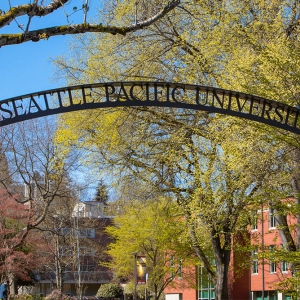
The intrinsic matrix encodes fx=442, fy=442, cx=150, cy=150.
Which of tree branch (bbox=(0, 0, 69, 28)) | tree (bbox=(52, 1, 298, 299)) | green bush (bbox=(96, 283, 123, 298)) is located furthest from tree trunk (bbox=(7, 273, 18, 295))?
tree branch (bbox=(0, 0, 69, 28))

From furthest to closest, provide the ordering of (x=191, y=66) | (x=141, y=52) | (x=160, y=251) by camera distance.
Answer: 1. (x=160, y=251)
2. (x=141, y=52)
3. (x=191, y=66)

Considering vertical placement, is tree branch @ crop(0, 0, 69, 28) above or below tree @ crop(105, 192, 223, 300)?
above

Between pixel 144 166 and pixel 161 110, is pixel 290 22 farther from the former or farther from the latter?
pixel 144 166

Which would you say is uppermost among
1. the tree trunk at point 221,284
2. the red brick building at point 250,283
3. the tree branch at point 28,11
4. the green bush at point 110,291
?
the tree branch at point 28,11

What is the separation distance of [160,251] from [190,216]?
13.1m

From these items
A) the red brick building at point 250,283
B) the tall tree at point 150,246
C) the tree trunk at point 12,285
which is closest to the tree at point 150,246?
the tall tree at point 150,246

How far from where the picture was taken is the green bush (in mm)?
43219

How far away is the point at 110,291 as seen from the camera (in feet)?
143

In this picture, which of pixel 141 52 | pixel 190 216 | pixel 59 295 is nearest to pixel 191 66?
pixel 141 52

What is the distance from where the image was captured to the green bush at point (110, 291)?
43219mm

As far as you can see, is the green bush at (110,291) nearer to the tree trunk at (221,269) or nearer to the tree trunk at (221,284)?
the tree trunk at (221,269)

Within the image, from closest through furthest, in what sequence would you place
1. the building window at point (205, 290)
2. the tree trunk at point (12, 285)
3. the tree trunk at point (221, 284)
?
the tree trunk at point (221, 284) < the tree trunk at point (12, 285) < the building window at point (205, 290)

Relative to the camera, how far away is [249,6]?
1591 cm

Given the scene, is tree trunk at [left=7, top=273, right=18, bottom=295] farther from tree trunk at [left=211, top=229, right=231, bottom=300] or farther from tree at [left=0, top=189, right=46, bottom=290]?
tree trunk at [left=211, top=229, right=231, bottom=300]
